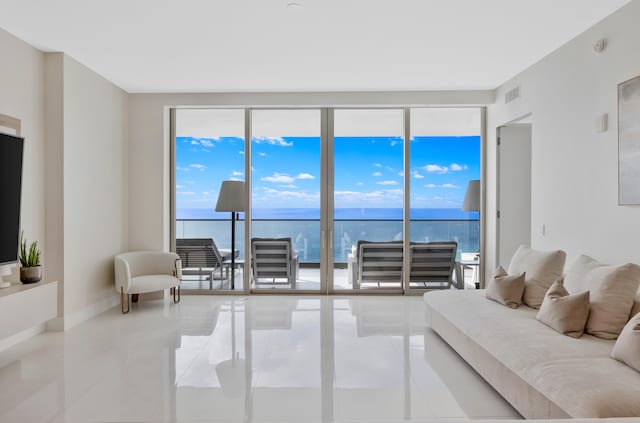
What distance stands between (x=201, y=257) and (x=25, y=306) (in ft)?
8.91

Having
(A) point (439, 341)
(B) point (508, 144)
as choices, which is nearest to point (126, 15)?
(A) point (439, 341)

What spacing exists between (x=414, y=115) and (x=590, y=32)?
2536 millimetres

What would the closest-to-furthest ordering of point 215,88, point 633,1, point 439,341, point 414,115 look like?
point 633,1 < point 439,341 < point 215,88 < point 414,115

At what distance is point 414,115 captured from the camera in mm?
5910

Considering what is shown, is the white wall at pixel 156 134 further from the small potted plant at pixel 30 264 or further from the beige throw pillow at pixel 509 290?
the beige throw pillow at pixel 509 290

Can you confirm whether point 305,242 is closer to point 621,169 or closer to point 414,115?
point 414,115

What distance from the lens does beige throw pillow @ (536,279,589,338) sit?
266 centimetres

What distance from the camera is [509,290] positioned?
3.50 metres

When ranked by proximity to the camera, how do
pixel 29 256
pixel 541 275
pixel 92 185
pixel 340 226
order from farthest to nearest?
pixel 340 226 < pixel 92 185 < pixel 29 256 < pixel 541 275

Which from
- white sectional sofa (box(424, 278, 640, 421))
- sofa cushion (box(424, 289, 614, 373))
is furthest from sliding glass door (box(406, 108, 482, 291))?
white sectional sofa (box(424, 278, 640, 421))

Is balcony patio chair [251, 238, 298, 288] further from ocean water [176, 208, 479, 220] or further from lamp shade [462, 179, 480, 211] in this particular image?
lamp shade [462, 179, 480, 211]

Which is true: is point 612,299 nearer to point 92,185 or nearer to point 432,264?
point 432,264

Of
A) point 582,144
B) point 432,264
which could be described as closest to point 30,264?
point 432,264

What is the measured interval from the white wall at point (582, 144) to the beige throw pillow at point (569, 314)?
0.77 metres
